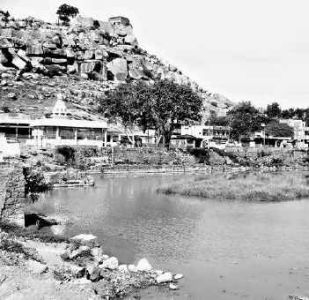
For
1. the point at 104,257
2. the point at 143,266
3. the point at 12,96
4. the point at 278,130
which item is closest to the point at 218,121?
the point at 278,130

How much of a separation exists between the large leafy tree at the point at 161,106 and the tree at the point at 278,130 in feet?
192

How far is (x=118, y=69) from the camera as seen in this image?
550 feet

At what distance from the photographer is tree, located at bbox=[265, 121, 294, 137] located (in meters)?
154

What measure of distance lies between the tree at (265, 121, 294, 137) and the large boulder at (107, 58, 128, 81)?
46690 mm

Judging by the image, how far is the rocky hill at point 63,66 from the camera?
420 ft

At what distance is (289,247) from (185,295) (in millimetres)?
11031

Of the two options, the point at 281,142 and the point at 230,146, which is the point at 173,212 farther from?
the point at 281,142

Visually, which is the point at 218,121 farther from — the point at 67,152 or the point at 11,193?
the point at 11,193

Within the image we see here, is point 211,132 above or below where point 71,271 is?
above

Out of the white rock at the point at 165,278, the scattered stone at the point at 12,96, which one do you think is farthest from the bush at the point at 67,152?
the white rock at the point at 165,278

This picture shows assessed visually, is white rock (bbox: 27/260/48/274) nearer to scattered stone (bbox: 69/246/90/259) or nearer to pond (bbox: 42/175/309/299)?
scattered stone (bbox: 69/246/90/259)

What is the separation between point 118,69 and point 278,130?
52.0 m

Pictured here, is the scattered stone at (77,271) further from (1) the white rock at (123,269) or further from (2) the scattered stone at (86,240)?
(2) the scattered stone at (86,240)

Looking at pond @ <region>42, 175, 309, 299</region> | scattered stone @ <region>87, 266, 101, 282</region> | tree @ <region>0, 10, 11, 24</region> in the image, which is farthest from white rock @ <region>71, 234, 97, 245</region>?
tree @ <region>0, 10, 11, 24</region>
